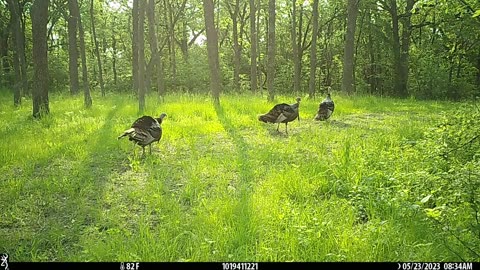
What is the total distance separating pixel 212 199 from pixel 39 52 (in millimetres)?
9649

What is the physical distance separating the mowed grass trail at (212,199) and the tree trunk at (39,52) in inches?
108

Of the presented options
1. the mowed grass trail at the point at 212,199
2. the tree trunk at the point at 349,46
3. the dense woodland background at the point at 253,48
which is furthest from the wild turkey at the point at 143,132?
the tree trunk at the point at 349,46

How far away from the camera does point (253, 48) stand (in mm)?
23469

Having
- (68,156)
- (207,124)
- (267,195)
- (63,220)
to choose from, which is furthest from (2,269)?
(207,124)

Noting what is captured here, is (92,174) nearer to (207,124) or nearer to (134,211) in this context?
(134,211)

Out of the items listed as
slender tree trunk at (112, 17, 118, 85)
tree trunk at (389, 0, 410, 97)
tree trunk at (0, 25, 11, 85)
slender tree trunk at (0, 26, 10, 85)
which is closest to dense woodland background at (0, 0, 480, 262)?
tree trunk at (389, 0, 410, 97)

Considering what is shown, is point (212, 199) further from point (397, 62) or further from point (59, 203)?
point (397, 62)

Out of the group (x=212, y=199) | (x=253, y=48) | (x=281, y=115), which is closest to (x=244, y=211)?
(x=212, y=199)

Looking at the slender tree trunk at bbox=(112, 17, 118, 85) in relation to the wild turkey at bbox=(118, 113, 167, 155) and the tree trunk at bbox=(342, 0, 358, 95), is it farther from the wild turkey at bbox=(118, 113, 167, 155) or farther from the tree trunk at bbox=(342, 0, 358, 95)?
the wild turkey at bbox=(118, 113, 167, 155)

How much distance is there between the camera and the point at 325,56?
37688mm

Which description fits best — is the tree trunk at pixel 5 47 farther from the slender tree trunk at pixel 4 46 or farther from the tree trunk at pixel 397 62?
the tree trunk at pixel 397 62

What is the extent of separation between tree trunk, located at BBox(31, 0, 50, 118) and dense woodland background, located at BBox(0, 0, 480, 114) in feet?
0.10

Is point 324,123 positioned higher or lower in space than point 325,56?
lower

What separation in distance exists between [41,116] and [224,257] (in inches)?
411
